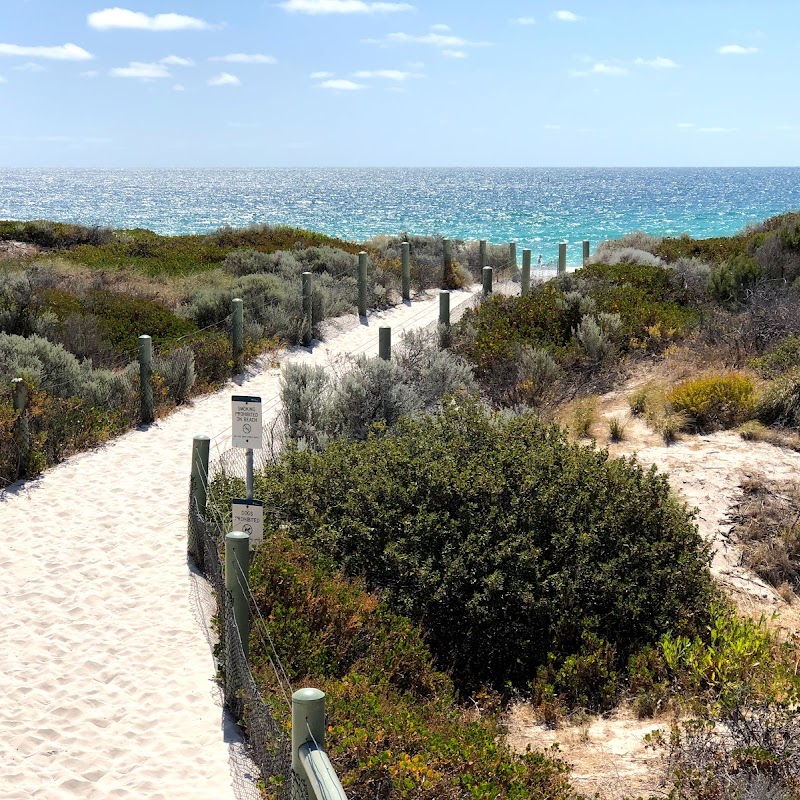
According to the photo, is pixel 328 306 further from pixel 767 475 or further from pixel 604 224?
pixel 604 224

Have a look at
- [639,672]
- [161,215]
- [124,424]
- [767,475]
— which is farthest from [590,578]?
[161,215]

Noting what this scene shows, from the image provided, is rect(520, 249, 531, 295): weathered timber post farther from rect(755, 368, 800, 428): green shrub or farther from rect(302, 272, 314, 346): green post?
rect(755, 368, 800, 428): green shrub

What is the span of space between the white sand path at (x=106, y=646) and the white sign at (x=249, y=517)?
88 cm

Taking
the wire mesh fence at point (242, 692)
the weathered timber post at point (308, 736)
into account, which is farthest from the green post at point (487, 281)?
the weathered timber post at point (308, 736)

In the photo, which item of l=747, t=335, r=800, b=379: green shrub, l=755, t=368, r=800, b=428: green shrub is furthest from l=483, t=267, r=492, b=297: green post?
l=755, t=368, r=800, b=428: green shrub

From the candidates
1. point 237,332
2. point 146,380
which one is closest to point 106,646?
point 146,380

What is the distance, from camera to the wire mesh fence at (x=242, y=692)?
13.0ft

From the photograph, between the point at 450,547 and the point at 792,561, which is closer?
the point at 450,547

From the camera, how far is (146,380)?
10844mm

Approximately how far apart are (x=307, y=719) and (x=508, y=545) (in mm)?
2933

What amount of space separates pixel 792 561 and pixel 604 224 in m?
62.6

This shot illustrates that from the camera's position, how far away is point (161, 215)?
85.6 m

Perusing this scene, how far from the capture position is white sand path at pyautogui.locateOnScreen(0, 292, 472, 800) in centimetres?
459

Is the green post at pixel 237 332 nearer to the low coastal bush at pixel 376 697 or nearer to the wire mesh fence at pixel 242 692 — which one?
the wire mesh fence at pixel 242 692
